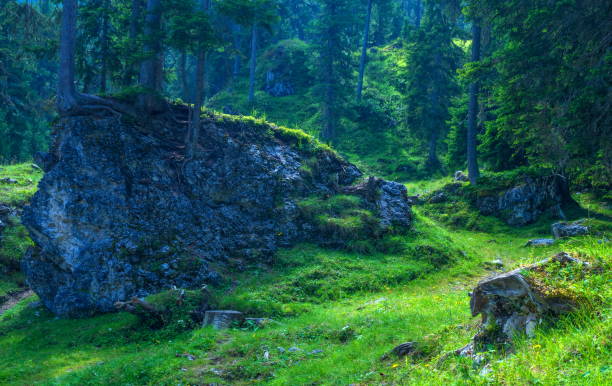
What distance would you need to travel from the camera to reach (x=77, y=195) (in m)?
14.0

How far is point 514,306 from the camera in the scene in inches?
242

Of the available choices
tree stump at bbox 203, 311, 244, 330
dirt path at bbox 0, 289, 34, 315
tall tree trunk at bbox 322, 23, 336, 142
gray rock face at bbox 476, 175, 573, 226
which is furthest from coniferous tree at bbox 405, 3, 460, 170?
dirt path at bbox 0, 289, 34, 315

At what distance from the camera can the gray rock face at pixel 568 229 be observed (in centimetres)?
1707

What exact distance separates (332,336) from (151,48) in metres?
14.3

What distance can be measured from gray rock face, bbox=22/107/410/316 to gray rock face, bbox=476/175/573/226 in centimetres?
688

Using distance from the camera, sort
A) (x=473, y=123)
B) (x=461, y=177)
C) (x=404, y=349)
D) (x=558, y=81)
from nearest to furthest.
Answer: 1. (x=404, y=349)
2. (x=558, y=81)
3. (x=473, y=123)
4. (x=461, y=177)

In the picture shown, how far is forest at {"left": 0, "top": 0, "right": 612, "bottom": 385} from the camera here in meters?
6.87

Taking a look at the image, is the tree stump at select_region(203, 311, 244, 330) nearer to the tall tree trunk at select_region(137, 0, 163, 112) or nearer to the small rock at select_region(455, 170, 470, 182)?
the tall tree trunk at select_region(137, 0, 163, 112)

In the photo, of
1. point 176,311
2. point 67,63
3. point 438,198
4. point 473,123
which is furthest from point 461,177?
point 67,63

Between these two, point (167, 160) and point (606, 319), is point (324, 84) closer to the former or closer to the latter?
point (167, 160)

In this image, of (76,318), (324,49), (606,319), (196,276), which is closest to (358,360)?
(606,319)

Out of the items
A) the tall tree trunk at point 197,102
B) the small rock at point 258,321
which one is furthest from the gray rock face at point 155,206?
the small rock at point 258,321

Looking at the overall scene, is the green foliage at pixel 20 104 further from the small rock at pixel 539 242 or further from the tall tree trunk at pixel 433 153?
the tall tree trunk at pixel 433 153

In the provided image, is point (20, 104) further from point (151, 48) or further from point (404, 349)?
point (404, 349)
